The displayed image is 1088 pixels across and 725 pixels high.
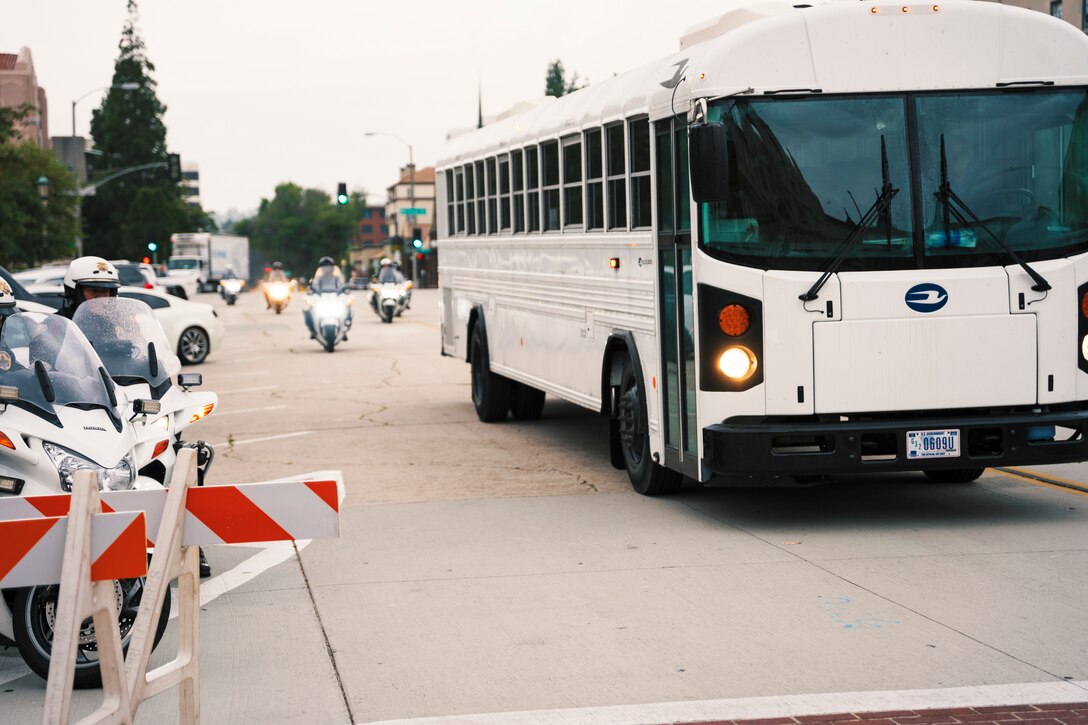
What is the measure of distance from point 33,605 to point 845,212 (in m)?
5.14

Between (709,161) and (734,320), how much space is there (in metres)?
0.96

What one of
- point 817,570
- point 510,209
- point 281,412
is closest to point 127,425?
point 817,570

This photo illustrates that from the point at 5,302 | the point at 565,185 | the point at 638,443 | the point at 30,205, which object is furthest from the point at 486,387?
the point at 30,205

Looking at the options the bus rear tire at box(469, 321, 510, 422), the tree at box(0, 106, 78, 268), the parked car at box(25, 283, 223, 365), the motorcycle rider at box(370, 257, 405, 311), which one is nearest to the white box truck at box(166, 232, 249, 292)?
the tree at box(0, 106, 78, 268)

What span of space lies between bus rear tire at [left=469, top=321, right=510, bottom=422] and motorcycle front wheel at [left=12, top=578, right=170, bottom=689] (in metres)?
9.67

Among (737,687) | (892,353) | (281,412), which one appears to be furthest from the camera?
(281,412)

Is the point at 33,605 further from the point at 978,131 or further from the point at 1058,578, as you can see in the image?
the point at 978,131

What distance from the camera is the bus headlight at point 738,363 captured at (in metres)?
8.93

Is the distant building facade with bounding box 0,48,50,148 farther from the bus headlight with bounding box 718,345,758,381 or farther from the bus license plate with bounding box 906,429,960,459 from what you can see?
the bus license plate with bounding box 906,429,960,459

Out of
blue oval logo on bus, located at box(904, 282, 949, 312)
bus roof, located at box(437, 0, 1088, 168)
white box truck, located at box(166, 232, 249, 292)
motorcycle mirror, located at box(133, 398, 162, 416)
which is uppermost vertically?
white box truck, located at box(166, 232, 249, 292)

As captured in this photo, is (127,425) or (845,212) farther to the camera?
(845,212)

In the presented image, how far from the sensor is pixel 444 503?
1082 centimetres

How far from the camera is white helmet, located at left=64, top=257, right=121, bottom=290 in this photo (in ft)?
29.8

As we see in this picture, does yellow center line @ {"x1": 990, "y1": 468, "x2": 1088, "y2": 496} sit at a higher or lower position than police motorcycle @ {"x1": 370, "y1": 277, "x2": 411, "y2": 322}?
lower
